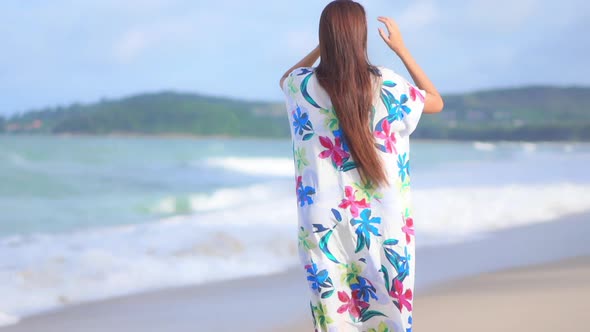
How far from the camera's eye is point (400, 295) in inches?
88.5

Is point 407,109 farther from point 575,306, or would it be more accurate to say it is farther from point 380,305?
point 575,306

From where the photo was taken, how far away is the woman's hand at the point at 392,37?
7.68 feet

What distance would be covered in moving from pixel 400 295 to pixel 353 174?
0.38m

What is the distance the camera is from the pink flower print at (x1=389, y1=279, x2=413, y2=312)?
7.34ft

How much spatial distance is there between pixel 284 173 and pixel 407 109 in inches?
848

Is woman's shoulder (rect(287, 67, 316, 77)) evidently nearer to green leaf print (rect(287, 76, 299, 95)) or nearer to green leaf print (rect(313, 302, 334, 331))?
green leaf print (rect(287, 76, 299, 95))

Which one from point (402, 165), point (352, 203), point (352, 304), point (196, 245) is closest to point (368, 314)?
point (352, 304)

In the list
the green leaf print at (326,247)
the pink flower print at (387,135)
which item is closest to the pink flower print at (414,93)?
the pink flower print at (387,135)

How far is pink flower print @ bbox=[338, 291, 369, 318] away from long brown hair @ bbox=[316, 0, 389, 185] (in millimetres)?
361

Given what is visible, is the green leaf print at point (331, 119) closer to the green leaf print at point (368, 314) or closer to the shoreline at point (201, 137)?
the green leaf print at point (368, 314)

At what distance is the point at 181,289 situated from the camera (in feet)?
16.5

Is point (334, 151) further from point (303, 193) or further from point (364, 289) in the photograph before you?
point (364, 289)

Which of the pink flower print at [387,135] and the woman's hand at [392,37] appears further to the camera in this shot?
the woman's hand at [392,37]

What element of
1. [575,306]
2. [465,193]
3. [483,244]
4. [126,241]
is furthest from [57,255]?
[465,193]
